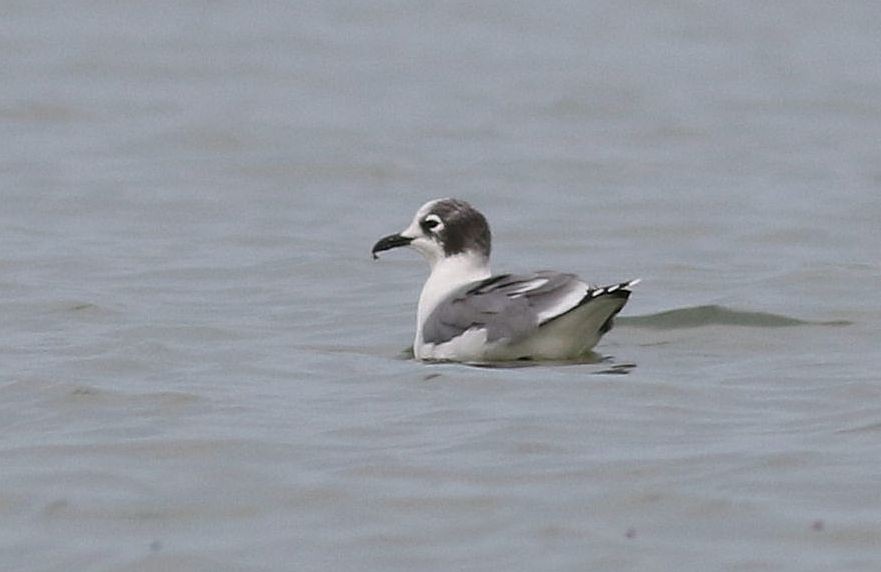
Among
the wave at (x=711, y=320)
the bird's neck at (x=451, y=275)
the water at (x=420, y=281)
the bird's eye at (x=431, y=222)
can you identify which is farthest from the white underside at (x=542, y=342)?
the wave at (x=711, y=320)

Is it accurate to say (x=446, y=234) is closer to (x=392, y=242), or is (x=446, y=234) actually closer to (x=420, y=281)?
(x=392, y=242)

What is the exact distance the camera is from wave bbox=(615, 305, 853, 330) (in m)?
14.3

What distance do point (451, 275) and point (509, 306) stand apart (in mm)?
955

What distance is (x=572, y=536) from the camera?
8891 millimetres

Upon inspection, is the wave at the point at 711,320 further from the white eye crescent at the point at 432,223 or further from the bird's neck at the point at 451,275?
the white eye crescent at the point at 432,223

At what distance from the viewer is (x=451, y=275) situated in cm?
1344

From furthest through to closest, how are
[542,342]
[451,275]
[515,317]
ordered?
[451,275]
[542,342]
[515,317]

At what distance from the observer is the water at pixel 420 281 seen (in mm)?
9172

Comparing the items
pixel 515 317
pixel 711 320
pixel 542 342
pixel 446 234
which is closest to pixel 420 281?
pixel 711 320

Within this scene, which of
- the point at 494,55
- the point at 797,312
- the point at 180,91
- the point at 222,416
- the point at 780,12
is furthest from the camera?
the point at 780,12

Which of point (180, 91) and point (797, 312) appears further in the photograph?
point (180, 91)

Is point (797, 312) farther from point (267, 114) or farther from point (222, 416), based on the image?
point (267, 114)

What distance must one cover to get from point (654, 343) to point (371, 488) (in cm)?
446

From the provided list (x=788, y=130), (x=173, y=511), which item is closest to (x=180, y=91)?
(x=788, y=130)
